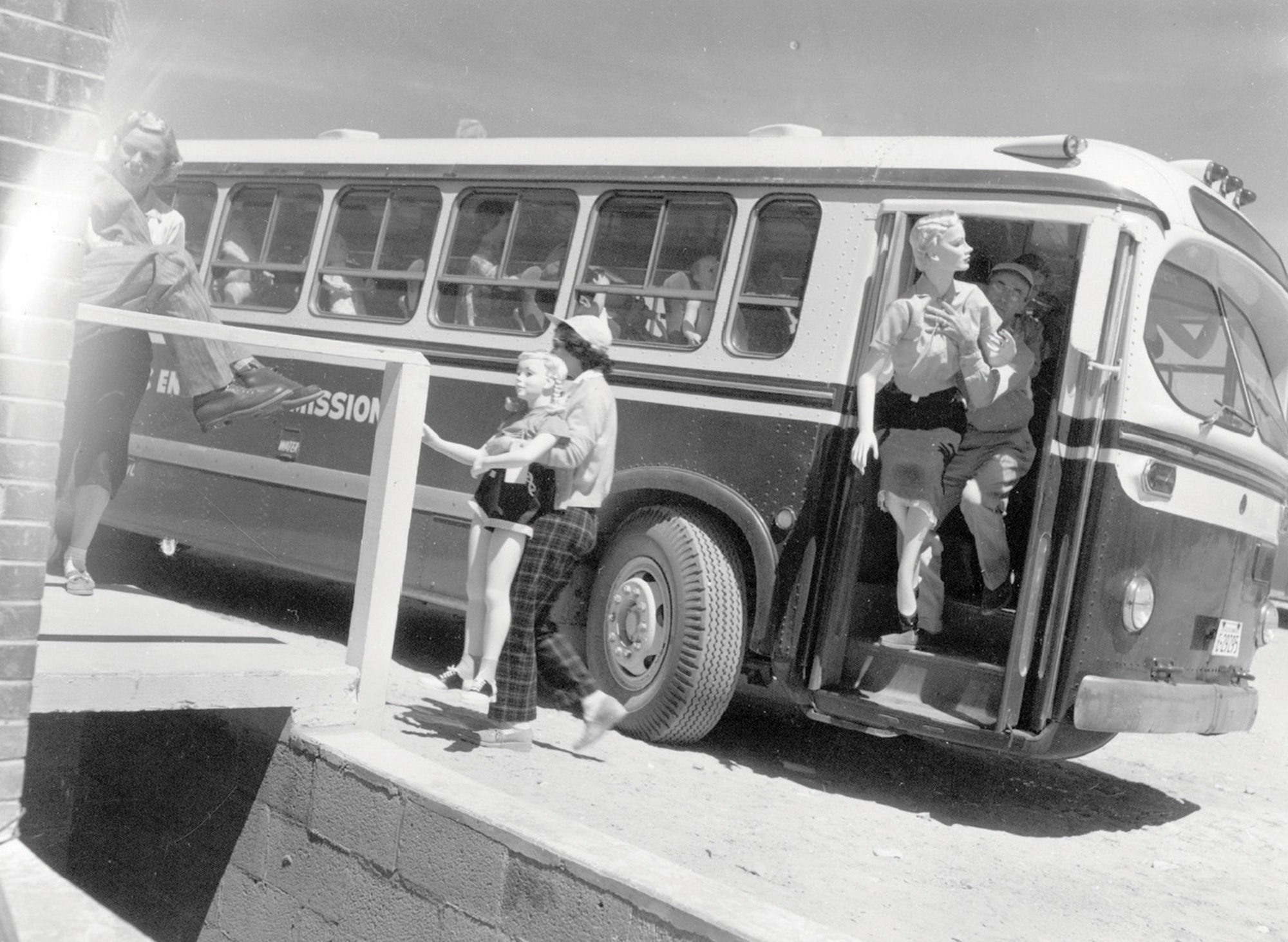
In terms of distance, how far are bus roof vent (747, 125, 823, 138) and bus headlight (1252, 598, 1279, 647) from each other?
3.18m

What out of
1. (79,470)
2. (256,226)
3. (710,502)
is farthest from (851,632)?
(256,226)

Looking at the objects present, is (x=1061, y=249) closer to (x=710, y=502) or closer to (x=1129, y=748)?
(x=710, y=502)

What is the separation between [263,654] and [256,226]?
4.71 metres

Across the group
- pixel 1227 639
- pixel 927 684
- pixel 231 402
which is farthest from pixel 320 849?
pixel 1227 639

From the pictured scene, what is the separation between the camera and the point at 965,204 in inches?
254

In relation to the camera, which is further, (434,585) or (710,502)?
(434,585)

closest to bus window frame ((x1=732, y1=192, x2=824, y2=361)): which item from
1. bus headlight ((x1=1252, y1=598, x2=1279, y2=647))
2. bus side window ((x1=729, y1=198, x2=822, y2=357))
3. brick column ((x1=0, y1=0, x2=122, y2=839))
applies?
bus side window ((x1=729, y1=198, x2=822, y2=357))

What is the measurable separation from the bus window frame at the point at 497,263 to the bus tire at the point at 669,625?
1356 mm

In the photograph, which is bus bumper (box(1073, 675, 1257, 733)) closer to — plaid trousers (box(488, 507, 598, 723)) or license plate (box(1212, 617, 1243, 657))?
license plate (box(1212, 617, 1243, 657))

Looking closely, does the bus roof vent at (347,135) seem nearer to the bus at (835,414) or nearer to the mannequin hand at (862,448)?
the bus at (835,414)

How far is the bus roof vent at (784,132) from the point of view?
24.4 ft

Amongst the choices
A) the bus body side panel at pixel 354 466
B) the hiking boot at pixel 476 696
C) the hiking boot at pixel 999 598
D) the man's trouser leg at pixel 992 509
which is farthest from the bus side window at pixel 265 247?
the hiking boot at pixel 999 598

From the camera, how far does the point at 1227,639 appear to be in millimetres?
6887

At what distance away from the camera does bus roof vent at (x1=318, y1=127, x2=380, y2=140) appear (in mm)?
9180
